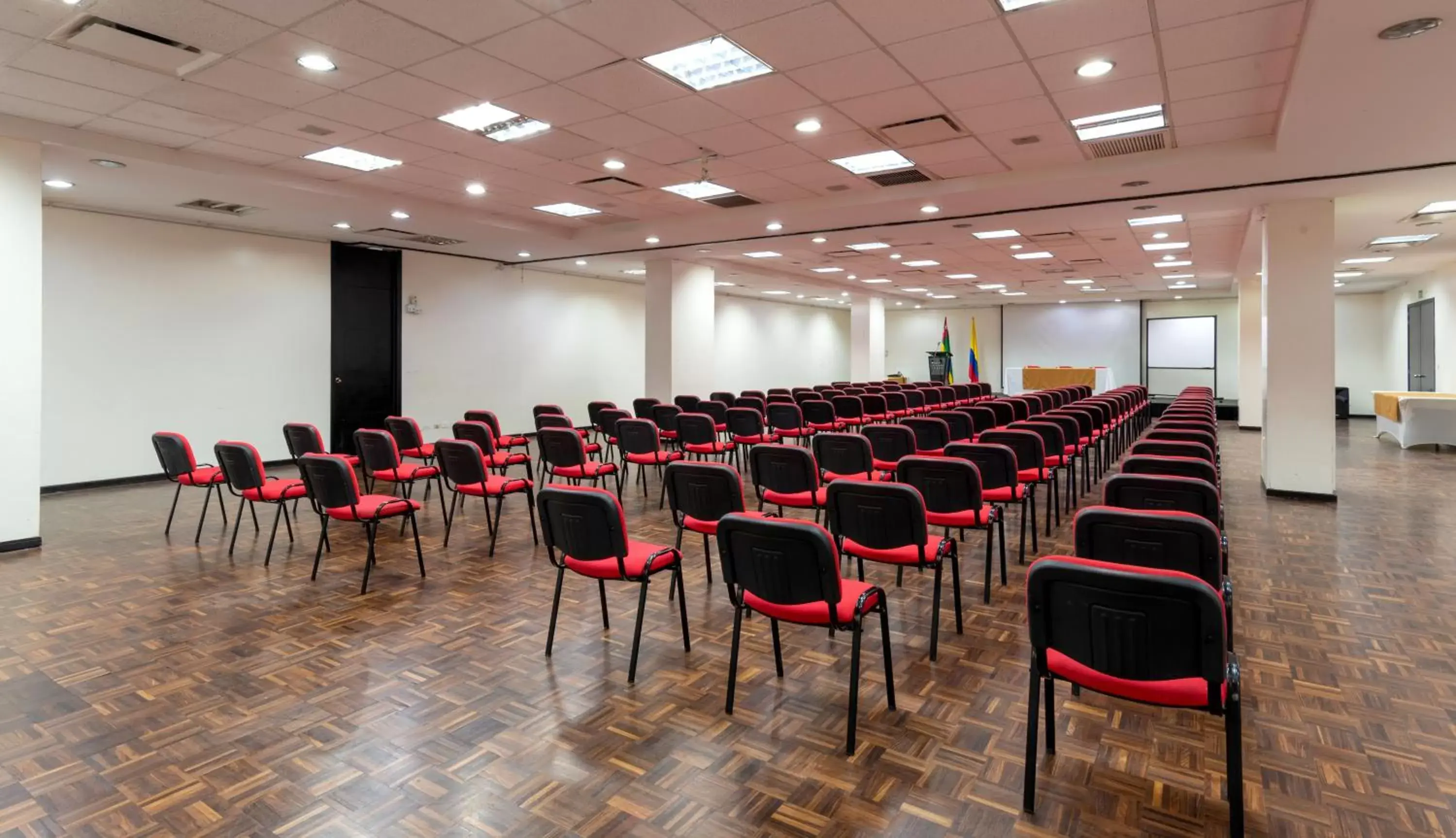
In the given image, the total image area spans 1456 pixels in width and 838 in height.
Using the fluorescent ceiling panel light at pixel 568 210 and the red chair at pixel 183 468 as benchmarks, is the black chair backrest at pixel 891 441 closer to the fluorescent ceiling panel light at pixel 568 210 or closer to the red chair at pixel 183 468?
the fluorescent ceiling panel light at pixel 568 210

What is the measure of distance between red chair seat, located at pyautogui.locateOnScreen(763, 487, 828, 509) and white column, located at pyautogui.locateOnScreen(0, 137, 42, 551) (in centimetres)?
579

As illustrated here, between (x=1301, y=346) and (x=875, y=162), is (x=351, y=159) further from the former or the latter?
(x=1301, y=346)

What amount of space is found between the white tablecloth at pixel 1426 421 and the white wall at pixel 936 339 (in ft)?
42.7

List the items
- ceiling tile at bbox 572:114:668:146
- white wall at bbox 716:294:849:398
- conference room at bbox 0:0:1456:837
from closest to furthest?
conference room at bbox 0:0:1456:837, ceiling tile at bbox 572:114:668:146, white wall at bbox 716:294:849:398

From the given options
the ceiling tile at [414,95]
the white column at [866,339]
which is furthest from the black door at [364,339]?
the white column at [866,339]

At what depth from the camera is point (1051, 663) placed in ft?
8.11

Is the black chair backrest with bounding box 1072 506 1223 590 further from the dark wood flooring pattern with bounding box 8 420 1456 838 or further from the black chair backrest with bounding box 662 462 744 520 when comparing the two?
the black chair backrest with bounding box 662 462 744 520

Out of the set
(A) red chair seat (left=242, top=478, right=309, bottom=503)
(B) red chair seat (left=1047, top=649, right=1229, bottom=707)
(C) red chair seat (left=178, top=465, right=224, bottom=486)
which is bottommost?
(B) red chair seat (left=1047, top=649, right=1229, bottom=707)

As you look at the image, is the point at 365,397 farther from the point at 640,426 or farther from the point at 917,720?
the point at 917,720

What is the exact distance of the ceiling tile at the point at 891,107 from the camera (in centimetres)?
562

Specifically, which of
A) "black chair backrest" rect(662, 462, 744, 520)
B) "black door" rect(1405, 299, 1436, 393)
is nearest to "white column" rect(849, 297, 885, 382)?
"black door" rect(1405, 299, 1436, 393)

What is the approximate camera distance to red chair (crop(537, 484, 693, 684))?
3.51 meters

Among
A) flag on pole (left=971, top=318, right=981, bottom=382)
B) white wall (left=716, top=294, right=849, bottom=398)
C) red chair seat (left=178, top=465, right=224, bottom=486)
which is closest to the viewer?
red chair seat (left=178, top=465, right=224, bottom=486)

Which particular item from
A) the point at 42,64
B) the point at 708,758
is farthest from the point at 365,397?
the point at 708,758
